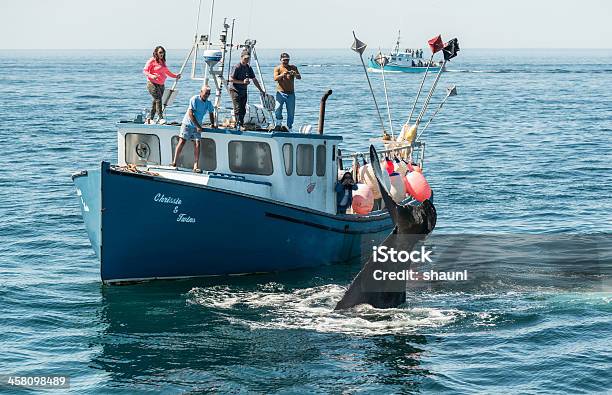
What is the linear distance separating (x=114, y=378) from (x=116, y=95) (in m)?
71.9

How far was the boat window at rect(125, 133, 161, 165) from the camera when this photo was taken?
2509cm

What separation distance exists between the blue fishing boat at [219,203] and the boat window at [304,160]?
29 millimetres

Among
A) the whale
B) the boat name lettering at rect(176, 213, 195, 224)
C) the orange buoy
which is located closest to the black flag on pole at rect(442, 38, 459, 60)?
the orange buoy

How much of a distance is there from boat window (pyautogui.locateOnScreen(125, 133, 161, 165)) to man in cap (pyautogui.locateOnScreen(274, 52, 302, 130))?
3.44 metres

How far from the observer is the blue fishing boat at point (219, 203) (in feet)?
74.6

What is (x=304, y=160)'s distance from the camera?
83.4 ft

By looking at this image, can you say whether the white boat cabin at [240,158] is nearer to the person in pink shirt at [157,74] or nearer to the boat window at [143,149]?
the boat window at [143,149]

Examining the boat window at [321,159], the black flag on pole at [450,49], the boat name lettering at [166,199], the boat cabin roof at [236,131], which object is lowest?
the boat name lettering at [166,199]

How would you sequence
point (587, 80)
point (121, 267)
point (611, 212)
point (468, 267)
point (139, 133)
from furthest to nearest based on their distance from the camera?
point (587, 80)
point (611, 212)
point (468, 267)
point (139, 133)
point (121, 267)

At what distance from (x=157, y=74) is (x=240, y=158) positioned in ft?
9.56

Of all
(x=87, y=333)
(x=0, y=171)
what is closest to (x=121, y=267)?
(x=87, y=333)

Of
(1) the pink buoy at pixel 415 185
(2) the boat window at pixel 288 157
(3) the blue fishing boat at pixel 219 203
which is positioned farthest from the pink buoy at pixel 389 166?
(2) the boat window at pixel 288 157

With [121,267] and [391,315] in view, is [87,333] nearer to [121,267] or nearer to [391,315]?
[121,267]

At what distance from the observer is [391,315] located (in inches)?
857
